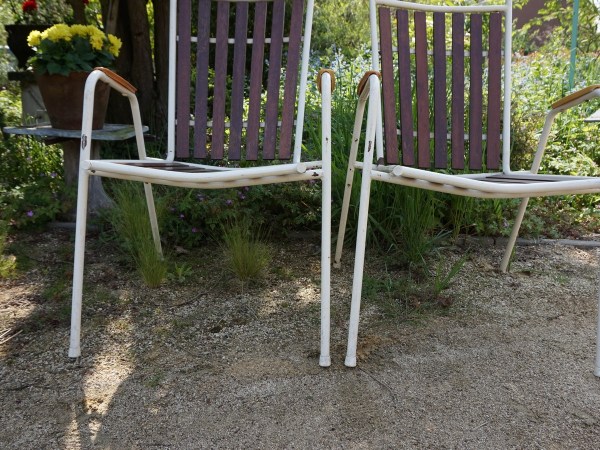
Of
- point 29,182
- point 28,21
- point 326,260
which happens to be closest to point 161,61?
point 29,182

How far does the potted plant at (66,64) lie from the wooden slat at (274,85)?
92cm

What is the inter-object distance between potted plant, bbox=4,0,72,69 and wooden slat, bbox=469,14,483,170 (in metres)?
2.43

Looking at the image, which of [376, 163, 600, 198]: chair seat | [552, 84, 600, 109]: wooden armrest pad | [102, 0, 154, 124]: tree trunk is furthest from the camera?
[102, 0, 154, 124]: tree trunk

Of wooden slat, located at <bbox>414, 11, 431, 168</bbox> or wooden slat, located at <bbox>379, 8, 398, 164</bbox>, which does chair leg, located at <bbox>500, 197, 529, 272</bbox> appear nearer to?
wooden slat, located at <bbox>414, 11, 431, 168</bbox>

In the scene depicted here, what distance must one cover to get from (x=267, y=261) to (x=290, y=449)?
104 centimetres

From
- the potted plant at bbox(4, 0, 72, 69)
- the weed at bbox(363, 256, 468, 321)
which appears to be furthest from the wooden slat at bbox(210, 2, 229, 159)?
the potted plant at bbox(4, 0, 72, 69)

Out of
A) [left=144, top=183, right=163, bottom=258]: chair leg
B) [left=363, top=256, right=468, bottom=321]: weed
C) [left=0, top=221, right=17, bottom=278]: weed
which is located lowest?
[left=363, top=256, right=468, bottom=321]: weed

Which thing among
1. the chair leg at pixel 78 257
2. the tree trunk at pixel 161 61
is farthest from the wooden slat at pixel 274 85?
the tree trunk at pixel 161 61

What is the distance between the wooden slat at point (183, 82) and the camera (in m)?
2.04

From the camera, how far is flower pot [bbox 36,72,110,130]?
2.54 m

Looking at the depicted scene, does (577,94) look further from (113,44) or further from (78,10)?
(78,10)

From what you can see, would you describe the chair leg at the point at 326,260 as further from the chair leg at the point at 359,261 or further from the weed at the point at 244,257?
the weed at the point at 244,257

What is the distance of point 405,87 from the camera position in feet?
6.73

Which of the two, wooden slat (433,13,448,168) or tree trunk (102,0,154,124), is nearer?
wooden slat (433,13,448,168)
